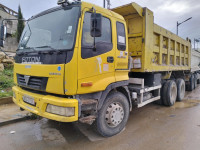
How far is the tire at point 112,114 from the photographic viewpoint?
305 cm

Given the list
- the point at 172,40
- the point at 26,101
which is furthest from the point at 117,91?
the point at 172,40

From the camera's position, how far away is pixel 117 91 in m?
3.42

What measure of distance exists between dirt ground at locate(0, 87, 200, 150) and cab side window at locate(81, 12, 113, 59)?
1745 millimetres

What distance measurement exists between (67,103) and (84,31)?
1.26 metres

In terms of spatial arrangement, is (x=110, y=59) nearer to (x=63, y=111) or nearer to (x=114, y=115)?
(x=114, y=115)

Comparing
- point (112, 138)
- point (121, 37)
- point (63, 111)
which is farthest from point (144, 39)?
point (63, 111)

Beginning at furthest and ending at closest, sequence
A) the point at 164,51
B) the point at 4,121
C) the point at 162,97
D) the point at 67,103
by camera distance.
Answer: the point at 162,97 < the point at 164,51 < the point at 4,121 < the point at 67,103

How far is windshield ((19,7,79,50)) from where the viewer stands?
264cm

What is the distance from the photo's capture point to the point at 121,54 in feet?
11.2

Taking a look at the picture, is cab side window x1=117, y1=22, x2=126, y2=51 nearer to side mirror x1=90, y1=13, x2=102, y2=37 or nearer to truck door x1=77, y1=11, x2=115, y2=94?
truck door x1=77, y1=11, x2=115, y2=94

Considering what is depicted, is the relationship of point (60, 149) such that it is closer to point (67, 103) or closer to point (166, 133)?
point (67, 103)

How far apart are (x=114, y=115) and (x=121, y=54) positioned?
1.32 meters

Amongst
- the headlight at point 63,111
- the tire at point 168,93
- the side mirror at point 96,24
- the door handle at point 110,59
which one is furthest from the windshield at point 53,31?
the tire at point 168,93

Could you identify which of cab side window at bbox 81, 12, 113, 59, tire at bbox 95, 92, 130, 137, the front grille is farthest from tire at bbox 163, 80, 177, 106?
the front grille
